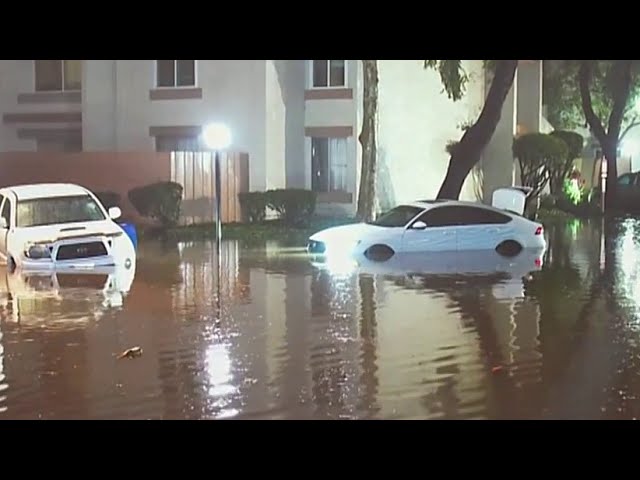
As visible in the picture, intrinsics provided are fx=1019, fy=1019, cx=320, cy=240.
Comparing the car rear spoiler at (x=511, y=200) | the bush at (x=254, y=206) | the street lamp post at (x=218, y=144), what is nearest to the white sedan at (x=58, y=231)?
the street lamp post at (x=218, y=144)

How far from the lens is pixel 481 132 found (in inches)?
481

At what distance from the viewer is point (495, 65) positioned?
39.6 ft

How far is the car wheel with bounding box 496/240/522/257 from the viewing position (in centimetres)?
1106

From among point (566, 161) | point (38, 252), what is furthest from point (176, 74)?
point (566, 161)

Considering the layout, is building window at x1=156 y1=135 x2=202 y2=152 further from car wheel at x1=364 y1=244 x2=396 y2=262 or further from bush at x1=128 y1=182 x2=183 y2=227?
car wheel at x1=364 y1=244 x2=396 y2=262

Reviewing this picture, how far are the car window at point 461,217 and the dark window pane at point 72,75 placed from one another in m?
4.48

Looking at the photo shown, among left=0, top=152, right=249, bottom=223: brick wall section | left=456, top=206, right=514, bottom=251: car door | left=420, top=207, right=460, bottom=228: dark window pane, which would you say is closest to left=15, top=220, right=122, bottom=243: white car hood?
left=0, top=152, right=249, bottom=223: brick wall section

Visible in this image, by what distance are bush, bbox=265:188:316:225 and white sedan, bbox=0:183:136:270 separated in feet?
6.61

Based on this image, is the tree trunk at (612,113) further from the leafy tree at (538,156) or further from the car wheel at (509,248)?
the car wheel at (509,248)

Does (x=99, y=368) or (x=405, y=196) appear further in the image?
(x=405, y=196)
